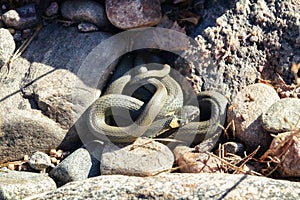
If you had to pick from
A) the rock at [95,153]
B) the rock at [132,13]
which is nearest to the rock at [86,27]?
the rock at [132,13]

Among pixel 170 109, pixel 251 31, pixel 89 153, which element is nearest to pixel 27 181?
pixel 89 153

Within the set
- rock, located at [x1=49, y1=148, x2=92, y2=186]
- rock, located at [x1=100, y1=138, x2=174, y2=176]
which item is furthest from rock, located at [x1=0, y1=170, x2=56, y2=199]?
rock, located at [x1=100, y1=138, x2=174, y2=176]

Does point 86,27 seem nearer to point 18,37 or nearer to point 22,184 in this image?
point 18,37

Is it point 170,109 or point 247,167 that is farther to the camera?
point 170,109

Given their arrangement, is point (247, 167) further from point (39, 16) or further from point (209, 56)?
point (39, 16)

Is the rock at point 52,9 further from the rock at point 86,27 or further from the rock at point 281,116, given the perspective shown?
the rock at point 281,116

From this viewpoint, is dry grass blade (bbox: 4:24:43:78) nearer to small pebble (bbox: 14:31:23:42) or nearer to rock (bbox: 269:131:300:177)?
small pebble (bbox: 14:31:23:42)
